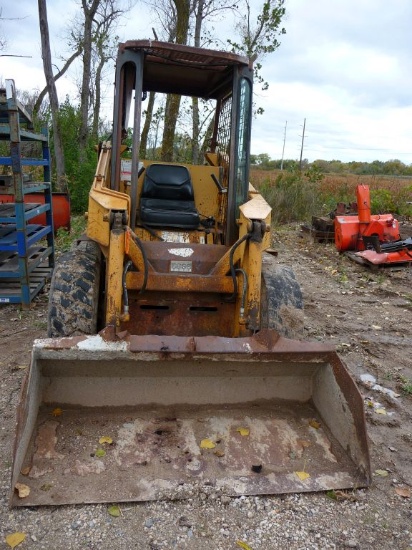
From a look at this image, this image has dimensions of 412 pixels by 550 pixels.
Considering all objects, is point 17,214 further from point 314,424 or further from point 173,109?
point 173,109

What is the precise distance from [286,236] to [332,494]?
9.30 m

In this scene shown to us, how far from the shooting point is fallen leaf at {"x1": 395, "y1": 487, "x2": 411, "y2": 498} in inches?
108

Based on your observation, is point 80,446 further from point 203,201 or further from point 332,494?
point 203,201

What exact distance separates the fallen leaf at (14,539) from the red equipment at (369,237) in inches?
281

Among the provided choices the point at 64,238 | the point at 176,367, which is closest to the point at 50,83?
the point at 64,238

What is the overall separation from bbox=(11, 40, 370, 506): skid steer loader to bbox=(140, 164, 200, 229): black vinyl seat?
0.24ft

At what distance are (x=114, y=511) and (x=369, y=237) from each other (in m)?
7.44

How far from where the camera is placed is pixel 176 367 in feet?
10.0

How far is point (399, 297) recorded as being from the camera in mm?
6988

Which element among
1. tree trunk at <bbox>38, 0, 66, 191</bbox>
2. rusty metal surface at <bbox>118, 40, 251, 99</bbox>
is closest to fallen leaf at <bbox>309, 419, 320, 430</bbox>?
rusty metal surface at <bbox>118, 40, 251, 99</bbox>

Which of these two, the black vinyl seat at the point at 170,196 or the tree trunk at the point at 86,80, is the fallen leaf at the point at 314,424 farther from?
the tree trunk at the point at 86,80

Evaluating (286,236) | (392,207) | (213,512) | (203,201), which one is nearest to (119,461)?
(213,512)

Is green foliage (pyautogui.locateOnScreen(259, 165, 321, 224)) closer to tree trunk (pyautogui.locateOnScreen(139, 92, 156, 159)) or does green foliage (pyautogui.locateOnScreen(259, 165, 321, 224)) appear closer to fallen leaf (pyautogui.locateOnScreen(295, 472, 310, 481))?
tree trunk (pyautogui.locateOnScreen(139, 92, 156, 159))

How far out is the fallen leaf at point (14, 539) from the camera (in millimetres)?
2225
